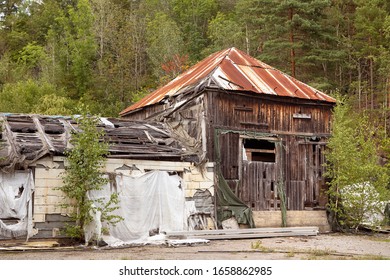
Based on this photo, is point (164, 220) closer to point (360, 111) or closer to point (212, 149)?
point (212, 149)

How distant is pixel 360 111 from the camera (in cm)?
4025

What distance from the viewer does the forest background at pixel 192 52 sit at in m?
36.2

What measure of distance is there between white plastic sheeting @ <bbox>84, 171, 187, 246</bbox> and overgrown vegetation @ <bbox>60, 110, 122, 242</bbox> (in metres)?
0.50

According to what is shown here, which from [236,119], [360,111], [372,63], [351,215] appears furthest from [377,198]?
[372,63]

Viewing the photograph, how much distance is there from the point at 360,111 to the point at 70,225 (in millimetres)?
28609

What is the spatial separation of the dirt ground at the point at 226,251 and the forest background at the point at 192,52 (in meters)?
5.32

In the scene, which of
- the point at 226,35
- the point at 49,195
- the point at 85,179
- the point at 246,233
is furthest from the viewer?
the point at 226,35

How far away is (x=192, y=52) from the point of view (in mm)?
56656

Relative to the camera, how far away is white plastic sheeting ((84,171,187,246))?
17.5 m

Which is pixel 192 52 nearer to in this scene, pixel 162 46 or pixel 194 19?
pixel 162 46

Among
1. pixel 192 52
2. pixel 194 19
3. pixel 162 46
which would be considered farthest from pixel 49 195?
pixel 194 19

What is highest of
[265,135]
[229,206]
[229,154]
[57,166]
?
[265,135]

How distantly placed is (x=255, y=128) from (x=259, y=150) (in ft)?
2.90

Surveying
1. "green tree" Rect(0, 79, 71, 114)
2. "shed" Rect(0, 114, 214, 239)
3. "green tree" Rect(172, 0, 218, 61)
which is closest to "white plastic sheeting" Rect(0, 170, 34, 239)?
"shed" Rect(0, 114, 214, 239)
